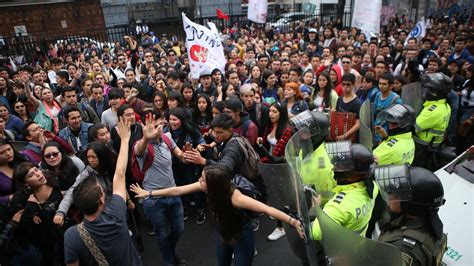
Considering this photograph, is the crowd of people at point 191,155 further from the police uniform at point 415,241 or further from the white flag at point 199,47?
the white flag at point 199,47

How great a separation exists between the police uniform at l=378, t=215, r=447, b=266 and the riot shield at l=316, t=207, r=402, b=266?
1.01 ft

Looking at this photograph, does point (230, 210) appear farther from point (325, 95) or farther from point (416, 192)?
point (325, 95)

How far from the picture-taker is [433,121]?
3.99 metres

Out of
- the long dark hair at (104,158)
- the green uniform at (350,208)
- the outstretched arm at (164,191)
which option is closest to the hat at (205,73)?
the long dark hair at (104,158)

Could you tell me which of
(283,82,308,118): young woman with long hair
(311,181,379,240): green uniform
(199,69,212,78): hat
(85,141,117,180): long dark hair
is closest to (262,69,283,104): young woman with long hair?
(283,82,308,118): young woman with long hair

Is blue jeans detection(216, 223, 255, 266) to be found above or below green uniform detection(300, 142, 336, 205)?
below

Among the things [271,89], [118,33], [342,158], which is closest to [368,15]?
[271,89]

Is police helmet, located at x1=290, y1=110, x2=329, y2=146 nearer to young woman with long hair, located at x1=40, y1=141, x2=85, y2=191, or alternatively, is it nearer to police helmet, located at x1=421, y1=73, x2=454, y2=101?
police helmet, located at x1=421, y1=73, x2=454, y2=101

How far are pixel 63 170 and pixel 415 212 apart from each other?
10.3 feet

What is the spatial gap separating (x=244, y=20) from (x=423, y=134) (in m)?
18.7

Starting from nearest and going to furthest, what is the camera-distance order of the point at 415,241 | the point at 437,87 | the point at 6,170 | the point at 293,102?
the point at 415,241 → the point at 6,170 → the point at 437,87 → the point at 293,102

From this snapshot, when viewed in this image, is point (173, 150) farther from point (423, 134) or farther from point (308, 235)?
point (423, 134)

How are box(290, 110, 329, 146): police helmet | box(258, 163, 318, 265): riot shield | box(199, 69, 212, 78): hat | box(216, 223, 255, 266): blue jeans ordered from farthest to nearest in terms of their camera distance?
box(199, 69, 212, 78): hat < box(290, 110, 329, 146): police helmet < box(216, 223, 255, 266): blue jeans < box(258, 163, 318, 265): riot shield

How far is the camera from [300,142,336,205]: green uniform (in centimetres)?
286
